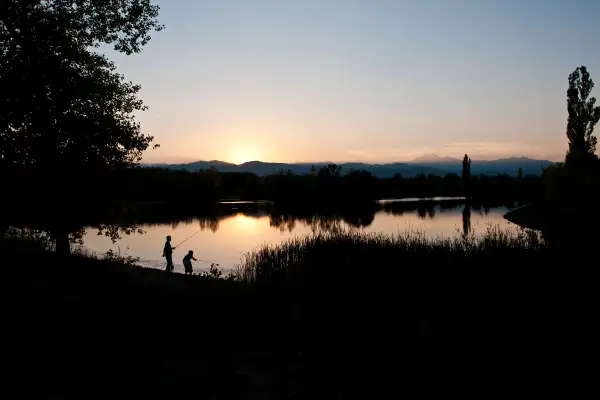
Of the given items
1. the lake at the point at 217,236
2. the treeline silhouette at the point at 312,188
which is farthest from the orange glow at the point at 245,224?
the treeline silhouette at the point at 312,188

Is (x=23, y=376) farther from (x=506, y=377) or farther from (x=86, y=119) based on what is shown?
(x=86, y=119)

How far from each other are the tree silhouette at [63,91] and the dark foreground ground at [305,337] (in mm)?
5294

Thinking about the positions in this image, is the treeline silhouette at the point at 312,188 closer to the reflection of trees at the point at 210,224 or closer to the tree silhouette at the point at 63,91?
the reflection of trees at the point at 210,224

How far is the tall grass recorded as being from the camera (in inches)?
682

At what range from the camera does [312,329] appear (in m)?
11.8

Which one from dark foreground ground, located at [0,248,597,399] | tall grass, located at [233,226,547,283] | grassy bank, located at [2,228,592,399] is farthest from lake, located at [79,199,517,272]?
dark foreground ground, located at [0,248,597,399]

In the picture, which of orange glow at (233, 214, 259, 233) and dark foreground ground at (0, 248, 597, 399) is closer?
dark foreground ground at (0, 248, 597, 399)

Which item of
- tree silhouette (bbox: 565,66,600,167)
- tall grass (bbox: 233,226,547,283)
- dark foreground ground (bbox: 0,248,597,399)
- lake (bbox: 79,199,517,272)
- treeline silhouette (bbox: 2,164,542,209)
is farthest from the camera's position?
treeline silhouette (bbox: 2,164,542,209)

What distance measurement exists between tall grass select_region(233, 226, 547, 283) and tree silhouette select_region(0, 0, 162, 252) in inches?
312

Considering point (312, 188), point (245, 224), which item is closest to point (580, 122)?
point (245, 224)

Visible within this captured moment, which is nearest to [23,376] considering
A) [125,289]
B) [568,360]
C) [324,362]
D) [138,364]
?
[138,364]

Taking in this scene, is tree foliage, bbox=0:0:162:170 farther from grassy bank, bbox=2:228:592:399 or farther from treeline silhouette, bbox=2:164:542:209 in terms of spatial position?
treeline silhouette, bbox=2:164:542:209

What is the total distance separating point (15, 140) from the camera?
62.4 ft

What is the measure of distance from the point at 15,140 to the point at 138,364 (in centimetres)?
1414
